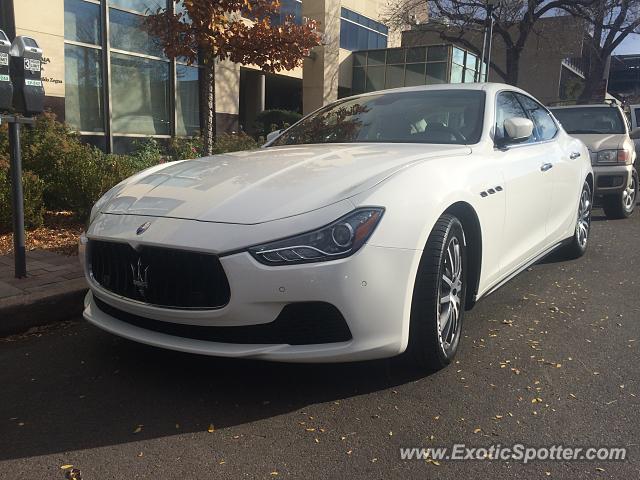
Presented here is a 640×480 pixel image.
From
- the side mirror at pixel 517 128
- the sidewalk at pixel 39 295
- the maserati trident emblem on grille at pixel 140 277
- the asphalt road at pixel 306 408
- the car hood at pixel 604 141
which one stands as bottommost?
the asphalt road at pixel 306 408

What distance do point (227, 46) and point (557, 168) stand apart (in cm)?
402

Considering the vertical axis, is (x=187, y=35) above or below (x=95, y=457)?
above

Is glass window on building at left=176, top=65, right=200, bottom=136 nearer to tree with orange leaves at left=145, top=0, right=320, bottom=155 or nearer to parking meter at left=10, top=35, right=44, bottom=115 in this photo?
tree with orange leaves at left=145, top=0, right=320, bottom=155

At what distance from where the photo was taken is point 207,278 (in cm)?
254

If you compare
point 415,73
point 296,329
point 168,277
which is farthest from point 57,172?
point 415,73

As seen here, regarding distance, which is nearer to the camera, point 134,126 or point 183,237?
point 183,237

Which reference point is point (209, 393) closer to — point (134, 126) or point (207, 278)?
point (207, 278)

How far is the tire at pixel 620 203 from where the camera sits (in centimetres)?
845

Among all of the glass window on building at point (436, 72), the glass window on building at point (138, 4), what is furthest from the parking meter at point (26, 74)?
the glass window on building at point (436, 72)

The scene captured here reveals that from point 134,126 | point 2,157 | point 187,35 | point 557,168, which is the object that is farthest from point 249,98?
point 557,168

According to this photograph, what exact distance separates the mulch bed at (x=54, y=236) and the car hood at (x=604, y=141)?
6.98 meters

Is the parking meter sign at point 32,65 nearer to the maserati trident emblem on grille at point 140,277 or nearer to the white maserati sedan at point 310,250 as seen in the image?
the white maserati sedan at point 310,250

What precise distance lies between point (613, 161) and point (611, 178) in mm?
240

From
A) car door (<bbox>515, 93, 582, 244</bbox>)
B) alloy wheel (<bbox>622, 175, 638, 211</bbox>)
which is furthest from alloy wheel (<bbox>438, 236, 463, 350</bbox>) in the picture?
alloy wheel (<bbox>622, 175, 638, 211</bbox>)
